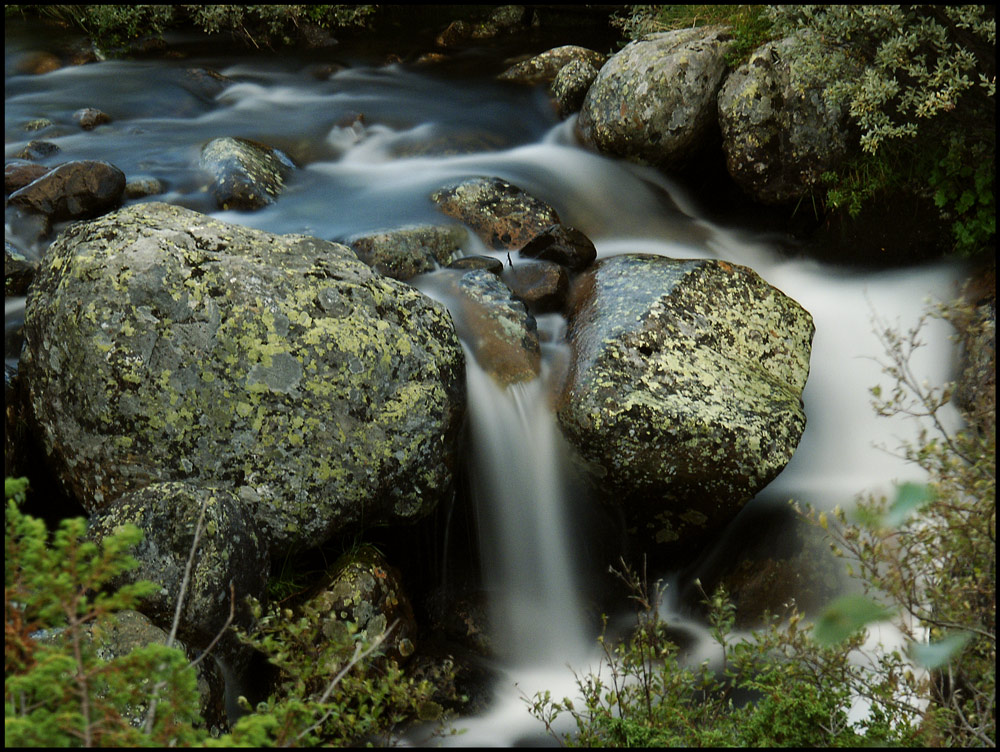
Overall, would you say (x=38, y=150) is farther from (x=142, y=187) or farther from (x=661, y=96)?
(x=661, y=96)

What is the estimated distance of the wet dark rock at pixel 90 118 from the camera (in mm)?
7265

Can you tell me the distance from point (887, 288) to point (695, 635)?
112 inches

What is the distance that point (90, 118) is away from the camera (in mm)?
7305

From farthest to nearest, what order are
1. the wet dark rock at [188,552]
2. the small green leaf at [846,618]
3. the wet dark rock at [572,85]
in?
1. the wet dark rock at [572,85]
2. the wet dark rock at [188,552]
3. the small green leaf at [846,618]

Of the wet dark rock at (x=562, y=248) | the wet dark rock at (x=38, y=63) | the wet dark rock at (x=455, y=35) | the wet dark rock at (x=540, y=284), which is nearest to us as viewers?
the wet dark rock at (x=540, y=284)

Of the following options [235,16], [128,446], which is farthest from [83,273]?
[235,16]

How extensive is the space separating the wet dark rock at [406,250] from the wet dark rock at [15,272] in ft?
6.68

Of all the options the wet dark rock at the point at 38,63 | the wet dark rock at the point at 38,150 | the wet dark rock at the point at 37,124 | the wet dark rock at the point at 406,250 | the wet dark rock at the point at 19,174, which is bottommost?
the wet dark rock at the point at 406,250

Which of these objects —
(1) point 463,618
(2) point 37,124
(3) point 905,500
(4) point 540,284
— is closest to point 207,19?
(2) point 37,124

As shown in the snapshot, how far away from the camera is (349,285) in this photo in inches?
166

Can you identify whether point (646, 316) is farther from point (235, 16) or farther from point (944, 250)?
point (235, 16)

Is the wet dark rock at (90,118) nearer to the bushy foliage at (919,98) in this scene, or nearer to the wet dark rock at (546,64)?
the wet dark rock at (546,64)

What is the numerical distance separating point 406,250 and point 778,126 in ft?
9.39

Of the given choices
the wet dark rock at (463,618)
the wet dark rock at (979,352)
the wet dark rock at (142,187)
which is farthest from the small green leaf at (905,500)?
the wet dark rock at (142,187)
